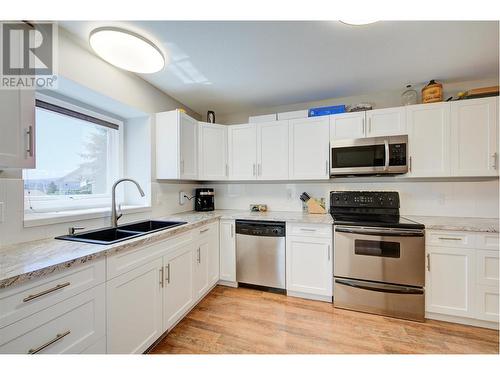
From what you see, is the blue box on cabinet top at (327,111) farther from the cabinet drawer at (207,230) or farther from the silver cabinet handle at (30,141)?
the silver cabinet handle at (30,141)

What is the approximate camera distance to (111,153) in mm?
2312

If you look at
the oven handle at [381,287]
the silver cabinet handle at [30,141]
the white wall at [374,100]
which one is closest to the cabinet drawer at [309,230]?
the oven handle at [381,287]

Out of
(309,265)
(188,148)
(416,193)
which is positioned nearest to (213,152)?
(188,148)

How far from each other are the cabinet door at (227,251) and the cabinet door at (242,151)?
0.68 metres

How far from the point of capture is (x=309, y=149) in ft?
8.50

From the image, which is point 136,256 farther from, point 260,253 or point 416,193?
point 416,193

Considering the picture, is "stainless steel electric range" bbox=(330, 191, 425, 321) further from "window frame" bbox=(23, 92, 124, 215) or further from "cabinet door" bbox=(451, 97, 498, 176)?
"window frame" bbox=(23, 92, 124, 215)

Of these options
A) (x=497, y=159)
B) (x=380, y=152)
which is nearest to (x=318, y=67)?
(x=380, y=152)

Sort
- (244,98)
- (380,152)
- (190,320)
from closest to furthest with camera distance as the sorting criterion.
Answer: (190,320) < (380,152) < (244,98)

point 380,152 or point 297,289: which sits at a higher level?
point 380,152

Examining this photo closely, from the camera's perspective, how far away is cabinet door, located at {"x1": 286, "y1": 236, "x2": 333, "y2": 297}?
2.22 m

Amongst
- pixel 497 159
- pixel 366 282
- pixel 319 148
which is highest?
pixel 319 148
